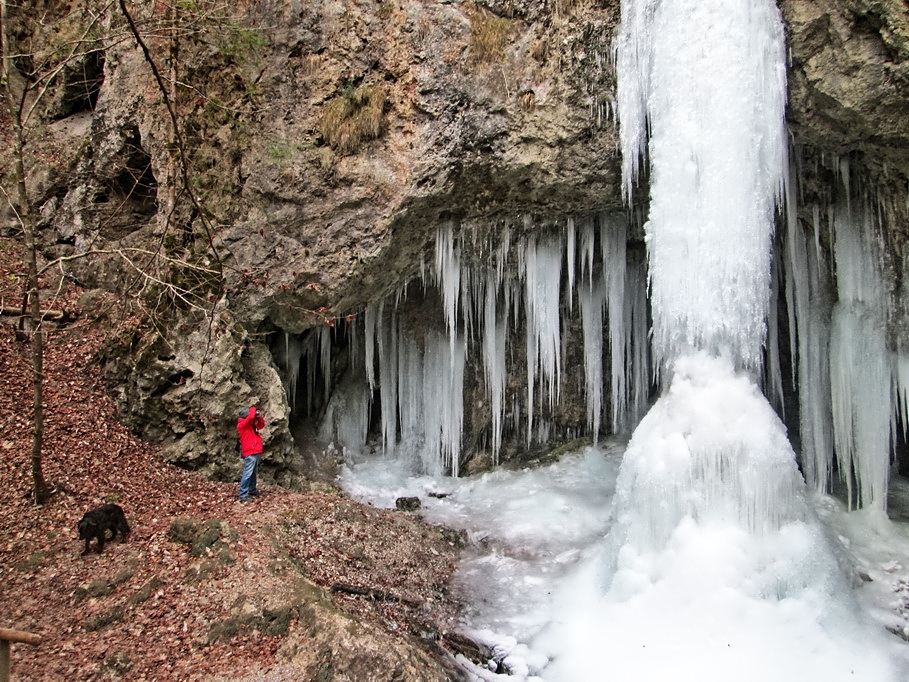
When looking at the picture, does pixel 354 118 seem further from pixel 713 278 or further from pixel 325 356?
pixel 713 278

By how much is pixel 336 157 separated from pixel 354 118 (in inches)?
22.2

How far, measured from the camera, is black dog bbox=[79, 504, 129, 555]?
5926 mm

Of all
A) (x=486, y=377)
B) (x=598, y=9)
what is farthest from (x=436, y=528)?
(x=598, y=9)

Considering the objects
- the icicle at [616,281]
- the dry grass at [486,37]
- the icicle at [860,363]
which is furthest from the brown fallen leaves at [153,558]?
the dry grass at [486,37]

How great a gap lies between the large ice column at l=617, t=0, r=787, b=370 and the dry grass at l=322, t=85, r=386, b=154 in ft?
11.6

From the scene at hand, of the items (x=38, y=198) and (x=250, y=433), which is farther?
(x=38, y=198)

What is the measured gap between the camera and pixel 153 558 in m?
6.04

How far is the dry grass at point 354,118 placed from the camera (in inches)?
329

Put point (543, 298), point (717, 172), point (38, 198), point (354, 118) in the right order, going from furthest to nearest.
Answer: point (38, 198) < point (543, 298) < point (354, 118) < point (717, 172)

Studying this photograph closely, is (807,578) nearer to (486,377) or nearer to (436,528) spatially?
(436,528)

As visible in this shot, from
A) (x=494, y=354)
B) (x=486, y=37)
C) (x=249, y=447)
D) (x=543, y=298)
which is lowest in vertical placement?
(x=249, y=447)

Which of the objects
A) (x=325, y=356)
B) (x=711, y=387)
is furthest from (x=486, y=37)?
(x=325, y=356)

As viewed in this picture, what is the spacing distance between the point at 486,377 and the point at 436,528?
129 inches

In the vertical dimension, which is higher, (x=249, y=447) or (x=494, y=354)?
(x=494, y=354)
